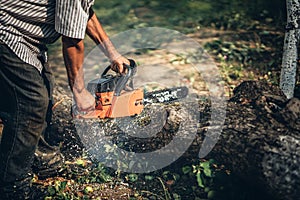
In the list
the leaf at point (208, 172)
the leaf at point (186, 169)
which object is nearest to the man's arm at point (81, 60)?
the leaf at point (186, 169)

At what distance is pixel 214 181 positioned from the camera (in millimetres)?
3367

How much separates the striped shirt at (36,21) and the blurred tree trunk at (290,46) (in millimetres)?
1626

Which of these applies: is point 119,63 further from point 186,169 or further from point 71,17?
point 186,169

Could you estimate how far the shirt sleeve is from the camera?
2916 millimetres

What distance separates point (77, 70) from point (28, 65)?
0.32 meters

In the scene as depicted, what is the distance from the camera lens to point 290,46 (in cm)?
385

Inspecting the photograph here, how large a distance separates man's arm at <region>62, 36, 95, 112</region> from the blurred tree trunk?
1628mm

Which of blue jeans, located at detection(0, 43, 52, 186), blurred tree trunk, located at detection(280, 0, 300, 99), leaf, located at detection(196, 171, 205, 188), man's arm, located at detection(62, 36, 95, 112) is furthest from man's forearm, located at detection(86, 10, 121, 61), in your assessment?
blurred tree trunk, located at detection(280, 0, 300, 99)

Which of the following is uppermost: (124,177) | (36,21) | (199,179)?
(36,21)

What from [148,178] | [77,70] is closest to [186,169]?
[148,178]

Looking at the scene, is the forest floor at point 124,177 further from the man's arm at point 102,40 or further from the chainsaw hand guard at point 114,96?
the man's arm at point 102,40

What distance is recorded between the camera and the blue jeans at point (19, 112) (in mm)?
3115

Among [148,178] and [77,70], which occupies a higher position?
[77,70]

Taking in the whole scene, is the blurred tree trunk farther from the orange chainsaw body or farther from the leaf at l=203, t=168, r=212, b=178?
the orange chainsaw body
